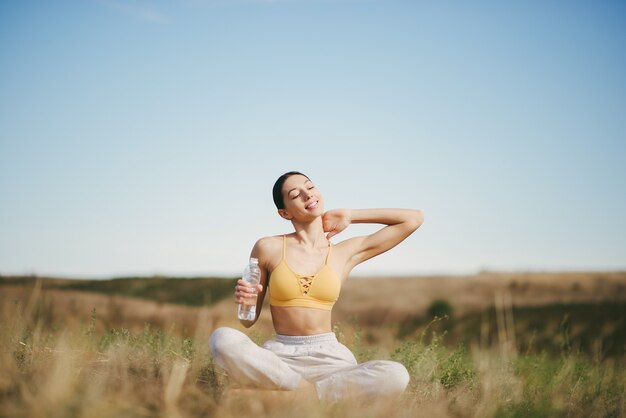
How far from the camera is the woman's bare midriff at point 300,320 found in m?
5.02

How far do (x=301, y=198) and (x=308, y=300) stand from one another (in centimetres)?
80

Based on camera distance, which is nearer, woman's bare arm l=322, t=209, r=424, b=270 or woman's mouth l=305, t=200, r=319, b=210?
woman's mouth l=305, t=200, r=319, b=210

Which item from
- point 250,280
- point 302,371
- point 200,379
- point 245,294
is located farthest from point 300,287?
point 200,379

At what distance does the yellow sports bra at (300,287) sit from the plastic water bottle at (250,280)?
5.4 inches

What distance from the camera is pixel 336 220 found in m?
5.44

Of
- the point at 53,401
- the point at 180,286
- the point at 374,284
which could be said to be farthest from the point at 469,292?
the point at 53,401

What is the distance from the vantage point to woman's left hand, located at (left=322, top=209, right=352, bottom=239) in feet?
17.8

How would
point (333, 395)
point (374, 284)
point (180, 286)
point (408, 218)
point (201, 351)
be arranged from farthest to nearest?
point (374, 284) → point (180, 286) → point (201, 351) → point (408, 218) → point (333, 395)

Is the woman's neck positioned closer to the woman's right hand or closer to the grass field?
the woman's right hand

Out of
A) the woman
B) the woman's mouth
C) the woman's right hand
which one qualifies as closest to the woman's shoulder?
the woman

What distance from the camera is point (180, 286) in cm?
2973

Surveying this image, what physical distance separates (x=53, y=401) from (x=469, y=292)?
28462mm

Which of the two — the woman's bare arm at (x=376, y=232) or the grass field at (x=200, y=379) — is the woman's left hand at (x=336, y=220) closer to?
the woman's bare arm at (x=376, y=232)

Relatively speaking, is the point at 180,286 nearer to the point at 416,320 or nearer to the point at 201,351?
the point at 416,320
